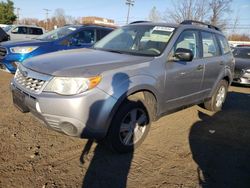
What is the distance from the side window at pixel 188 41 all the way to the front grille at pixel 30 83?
2.09m

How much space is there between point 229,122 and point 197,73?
148cm

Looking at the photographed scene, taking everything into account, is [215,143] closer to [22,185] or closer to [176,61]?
[176,61]

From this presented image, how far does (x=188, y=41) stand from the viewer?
4586 millimetres

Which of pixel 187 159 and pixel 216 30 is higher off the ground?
pixel 216 30

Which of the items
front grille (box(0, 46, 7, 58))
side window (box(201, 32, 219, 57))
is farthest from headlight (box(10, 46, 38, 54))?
side window (box(201, 32, 219, 57))

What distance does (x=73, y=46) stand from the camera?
7.59m

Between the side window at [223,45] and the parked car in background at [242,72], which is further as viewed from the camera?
the parked car in background at [242,72]

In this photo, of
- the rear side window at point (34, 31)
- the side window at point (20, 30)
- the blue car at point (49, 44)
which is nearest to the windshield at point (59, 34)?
the blue car at point (49, 44)

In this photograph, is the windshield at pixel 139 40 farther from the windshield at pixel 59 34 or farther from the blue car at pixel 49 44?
the windshield at pixel 59 34

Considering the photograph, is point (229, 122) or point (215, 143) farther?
point (229, 122)

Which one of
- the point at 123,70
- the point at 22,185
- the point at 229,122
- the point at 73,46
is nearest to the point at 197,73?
the point at 229,122

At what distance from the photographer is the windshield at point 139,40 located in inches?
163

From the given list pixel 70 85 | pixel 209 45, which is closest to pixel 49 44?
pixel 209 45

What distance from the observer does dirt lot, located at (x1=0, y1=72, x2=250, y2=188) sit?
3010 millimetres
